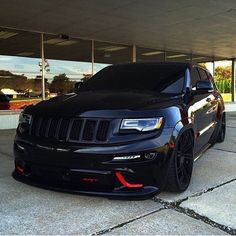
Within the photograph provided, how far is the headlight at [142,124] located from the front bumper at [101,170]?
15 centimetres

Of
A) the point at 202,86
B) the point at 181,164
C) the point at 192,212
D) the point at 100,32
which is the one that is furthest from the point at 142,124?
the point at 100,32

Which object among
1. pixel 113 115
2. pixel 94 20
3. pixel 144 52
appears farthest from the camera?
pixel 144 52

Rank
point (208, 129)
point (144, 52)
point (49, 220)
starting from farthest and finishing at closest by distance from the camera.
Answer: point (144, 52) < point (208, 129) < point (49, 220)

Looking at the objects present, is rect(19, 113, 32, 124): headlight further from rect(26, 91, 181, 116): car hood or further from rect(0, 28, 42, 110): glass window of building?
rect(0, 28, 42, 110): glass window of building

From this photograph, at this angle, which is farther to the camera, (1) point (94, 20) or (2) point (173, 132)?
(1) point (94, 20)

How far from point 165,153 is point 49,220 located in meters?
1.31

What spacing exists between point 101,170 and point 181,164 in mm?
1148

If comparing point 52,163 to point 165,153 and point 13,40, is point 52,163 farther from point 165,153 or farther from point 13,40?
point 13,40

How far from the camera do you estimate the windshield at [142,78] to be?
14.8 ft

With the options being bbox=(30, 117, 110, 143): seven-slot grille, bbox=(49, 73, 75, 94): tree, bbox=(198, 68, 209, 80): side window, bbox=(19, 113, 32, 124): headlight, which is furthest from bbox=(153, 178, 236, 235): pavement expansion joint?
bbox=(49, 73, 75, 94): tree

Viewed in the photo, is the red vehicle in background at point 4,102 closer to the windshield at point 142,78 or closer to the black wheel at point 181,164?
the windshield at point 142,78

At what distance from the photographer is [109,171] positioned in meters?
3.33

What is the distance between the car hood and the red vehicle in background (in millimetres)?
7858

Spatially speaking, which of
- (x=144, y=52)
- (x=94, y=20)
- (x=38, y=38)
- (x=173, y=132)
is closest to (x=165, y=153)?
(x=173, y=132)
